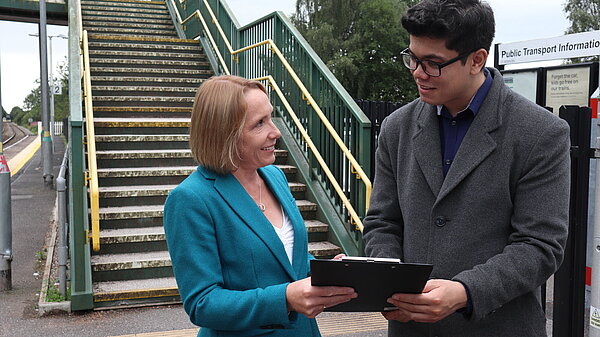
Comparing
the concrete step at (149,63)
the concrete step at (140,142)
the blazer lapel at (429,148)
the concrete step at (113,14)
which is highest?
the concrete step at (113,14)

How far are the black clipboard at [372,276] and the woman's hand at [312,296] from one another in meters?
0.02

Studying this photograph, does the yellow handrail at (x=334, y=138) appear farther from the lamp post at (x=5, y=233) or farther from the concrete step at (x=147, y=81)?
the lamp post at (x=5, y=233)

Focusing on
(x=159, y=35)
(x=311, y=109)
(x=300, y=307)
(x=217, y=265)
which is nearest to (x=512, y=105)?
(x=300, y=307)

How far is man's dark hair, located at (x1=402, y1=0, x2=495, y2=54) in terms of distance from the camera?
1741 mm

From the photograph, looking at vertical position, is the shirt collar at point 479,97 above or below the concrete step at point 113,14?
below

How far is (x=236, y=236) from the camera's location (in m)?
1.90

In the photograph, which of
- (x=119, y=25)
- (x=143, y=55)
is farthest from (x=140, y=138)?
(x=119, y=25)

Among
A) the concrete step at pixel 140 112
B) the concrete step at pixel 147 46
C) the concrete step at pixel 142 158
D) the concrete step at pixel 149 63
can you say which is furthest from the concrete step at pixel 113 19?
the concrete step at pixel 142 158

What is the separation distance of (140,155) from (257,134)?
17.4 feet

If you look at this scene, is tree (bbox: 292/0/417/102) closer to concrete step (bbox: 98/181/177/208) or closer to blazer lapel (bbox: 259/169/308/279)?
concrete step (bbox: 98/181/177/208)

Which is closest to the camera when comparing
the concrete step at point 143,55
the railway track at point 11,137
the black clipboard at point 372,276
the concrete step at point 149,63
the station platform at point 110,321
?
the black clipboard at point 372,276

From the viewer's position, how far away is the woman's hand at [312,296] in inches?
64.7

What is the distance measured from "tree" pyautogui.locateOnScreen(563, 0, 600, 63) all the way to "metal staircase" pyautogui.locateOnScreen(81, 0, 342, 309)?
102ft

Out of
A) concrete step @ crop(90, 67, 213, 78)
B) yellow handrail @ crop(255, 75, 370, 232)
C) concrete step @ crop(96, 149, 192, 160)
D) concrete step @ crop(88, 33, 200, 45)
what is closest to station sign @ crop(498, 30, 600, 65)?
yellow handrail @ crop(255, 75, 370, 232)
